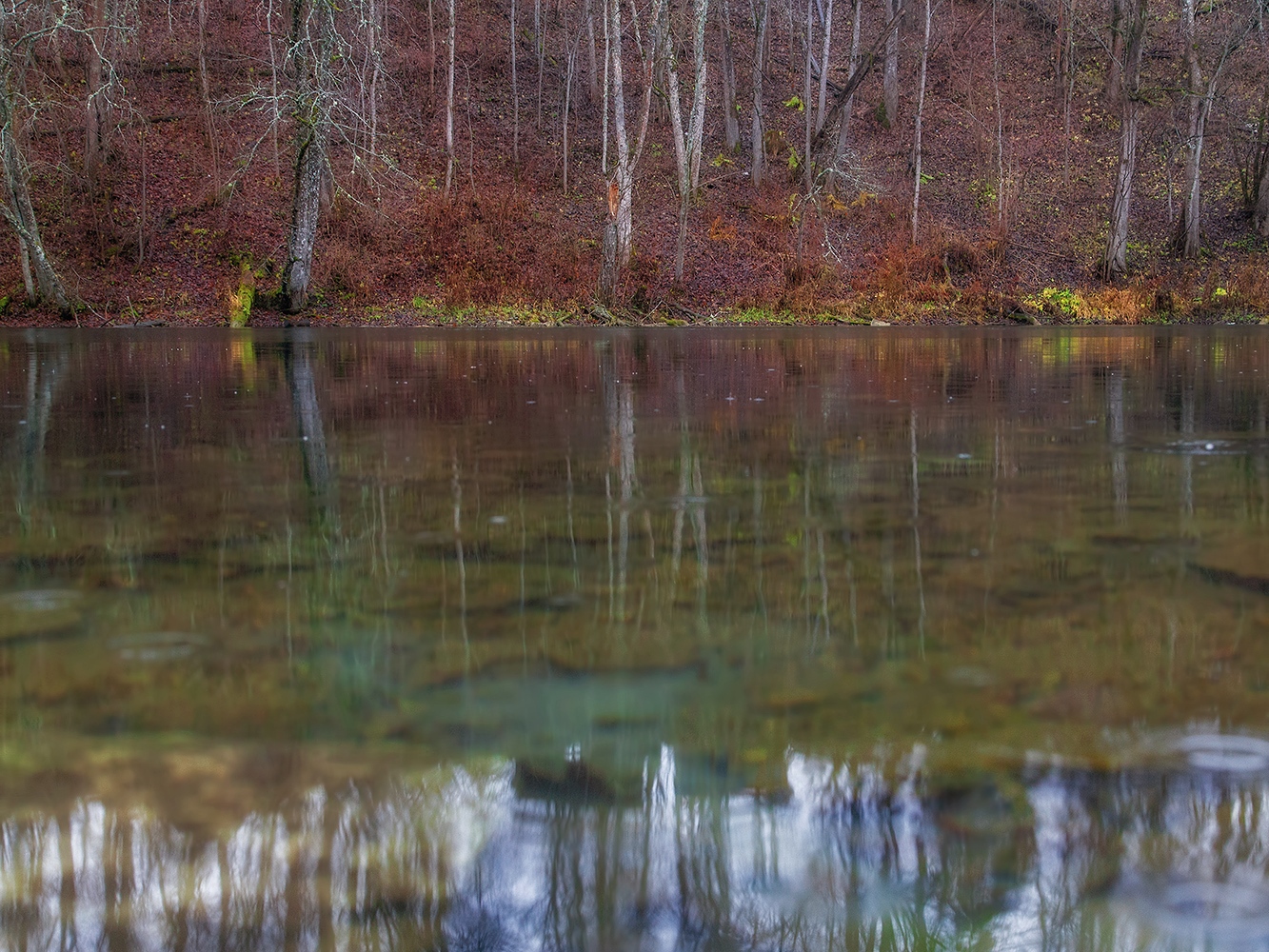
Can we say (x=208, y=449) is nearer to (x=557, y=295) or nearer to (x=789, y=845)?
(x=789, y=845)

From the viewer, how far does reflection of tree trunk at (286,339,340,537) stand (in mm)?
3406

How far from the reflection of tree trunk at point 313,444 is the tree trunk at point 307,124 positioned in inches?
387

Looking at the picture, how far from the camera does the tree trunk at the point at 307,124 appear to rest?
18.0m

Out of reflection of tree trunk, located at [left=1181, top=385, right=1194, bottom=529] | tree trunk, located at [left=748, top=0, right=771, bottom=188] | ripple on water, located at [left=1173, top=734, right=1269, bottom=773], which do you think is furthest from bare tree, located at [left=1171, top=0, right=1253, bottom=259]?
ripple on water, located at [left=1173, top=734, right=1269, bottom=773]

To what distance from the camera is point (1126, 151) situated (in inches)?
995

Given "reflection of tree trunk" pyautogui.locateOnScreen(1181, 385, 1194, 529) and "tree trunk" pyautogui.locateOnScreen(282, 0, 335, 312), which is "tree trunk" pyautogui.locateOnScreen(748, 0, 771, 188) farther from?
"reflection of tree trunk" pyautogui.locateOnScreen(1181, 385, 1194, 529)

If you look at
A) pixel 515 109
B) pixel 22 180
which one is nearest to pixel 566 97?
pixel 515 109

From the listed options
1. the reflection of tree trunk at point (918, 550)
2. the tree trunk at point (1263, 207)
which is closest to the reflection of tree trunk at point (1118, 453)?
the reflection of tree trunk at point (918, 550)

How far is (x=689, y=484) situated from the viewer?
3.81 meters

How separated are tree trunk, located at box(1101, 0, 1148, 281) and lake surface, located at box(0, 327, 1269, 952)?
78.7ft

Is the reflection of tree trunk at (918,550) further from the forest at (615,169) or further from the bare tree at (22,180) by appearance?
the bare tree at (22,180)

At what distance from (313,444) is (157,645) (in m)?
2.92

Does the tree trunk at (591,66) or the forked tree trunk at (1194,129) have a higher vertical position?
the tree trunk at (591,66)

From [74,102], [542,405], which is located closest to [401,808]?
[542,405]
